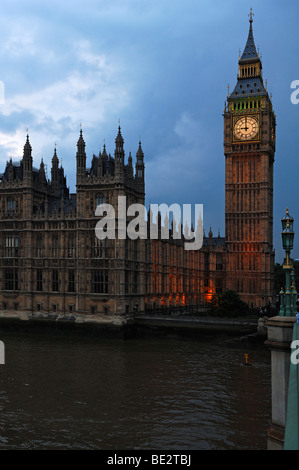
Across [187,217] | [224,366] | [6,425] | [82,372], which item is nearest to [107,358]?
[82,372]

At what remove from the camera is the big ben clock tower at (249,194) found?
102 m

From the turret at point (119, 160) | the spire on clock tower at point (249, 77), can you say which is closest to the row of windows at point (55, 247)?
the turret at point (119, 160)

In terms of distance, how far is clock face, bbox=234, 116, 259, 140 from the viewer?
104419 millimetres

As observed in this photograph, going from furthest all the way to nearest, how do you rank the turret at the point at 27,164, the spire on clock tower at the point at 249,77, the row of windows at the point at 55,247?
1. the spire on clock tower at the point at 249,77
2. the turret at the point at 27,164
3. the row of windows at the point at 55,247

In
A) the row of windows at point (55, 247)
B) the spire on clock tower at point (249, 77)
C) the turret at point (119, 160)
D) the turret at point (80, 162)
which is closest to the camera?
the turret at point (119, 160)

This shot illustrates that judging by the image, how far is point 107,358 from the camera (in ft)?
160

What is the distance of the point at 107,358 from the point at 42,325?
21758 mm

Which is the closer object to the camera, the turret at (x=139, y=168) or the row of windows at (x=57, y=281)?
the row of windows at (x=57, y=281)

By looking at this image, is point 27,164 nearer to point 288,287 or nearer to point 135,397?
point 135,397

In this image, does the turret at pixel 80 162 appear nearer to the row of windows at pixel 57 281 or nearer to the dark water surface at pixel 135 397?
the row of windows at pixel 57 281

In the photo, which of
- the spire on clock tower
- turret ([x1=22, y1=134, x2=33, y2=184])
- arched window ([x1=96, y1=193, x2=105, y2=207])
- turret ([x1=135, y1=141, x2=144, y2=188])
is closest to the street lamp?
arched window ([x1=96, y1=193, x2=105, y2=207])

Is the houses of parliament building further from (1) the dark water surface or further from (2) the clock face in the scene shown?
(2) the clock face

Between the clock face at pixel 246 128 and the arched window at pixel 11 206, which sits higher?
the clock face at pixel 246 128

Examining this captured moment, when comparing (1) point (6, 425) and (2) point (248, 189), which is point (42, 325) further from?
(2) point (248, 189)
